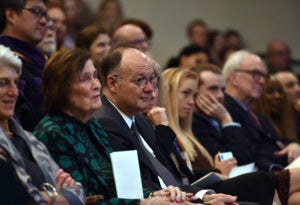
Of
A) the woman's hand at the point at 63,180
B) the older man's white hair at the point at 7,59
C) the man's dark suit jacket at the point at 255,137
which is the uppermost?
the older man's white hair at the point at 7,59

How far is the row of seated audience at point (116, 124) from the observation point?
3994 millimetres

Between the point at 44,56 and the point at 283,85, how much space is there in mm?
3245

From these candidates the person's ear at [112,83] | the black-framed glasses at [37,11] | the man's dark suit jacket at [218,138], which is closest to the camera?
the person's ear at [112,83]

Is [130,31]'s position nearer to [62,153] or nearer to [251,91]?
[251,91]

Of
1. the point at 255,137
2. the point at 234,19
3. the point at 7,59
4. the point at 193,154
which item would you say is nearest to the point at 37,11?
the point at 193,154

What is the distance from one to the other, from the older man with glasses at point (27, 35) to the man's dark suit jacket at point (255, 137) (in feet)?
6.19

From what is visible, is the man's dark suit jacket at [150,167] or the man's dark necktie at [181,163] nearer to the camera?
the man's dark suit jacket at [150,167]

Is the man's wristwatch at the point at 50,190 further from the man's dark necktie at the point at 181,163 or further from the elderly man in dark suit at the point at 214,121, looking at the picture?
the elderly man in dark suit at the point at 214,121

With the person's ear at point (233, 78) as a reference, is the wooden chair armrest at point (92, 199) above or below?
above

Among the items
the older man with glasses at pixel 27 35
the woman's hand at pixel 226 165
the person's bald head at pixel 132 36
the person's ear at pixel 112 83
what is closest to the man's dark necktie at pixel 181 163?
the woman's hand at pixel 226 165

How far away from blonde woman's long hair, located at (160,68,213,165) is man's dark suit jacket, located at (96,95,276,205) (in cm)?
54

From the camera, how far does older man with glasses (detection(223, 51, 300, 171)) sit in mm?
6989

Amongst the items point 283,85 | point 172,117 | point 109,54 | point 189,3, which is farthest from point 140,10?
point 109,54

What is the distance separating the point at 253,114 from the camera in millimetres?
7344
